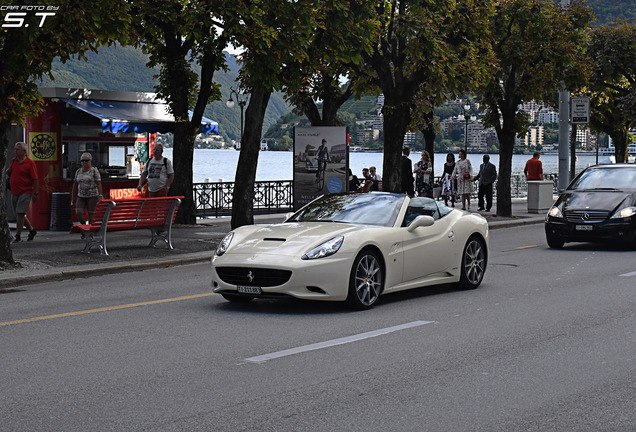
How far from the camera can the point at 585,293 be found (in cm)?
1235

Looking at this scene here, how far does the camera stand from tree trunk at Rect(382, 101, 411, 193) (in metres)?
25.2

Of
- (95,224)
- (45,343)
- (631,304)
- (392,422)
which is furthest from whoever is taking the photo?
(95,224)

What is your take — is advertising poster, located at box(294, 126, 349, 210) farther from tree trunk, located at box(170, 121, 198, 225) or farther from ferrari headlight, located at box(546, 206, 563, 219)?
ferrari headlight, located at box(546, 206, 563, 219)

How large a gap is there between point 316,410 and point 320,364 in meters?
1.45

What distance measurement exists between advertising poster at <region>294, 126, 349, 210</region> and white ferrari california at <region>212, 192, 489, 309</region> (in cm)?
1042

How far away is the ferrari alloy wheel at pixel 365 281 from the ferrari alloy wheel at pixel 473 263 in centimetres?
206

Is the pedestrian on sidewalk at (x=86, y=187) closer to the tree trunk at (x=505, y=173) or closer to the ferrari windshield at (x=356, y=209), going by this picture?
the ferrari windshield at (x=356, y=209)

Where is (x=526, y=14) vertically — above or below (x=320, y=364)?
above

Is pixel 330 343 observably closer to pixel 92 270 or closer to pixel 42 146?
pixel 92 270

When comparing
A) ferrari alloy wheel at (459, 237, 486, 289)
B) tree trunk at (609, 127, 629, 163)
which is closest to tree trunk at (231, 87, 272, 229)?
ferrari alloy wheel at (459, 237, 486, 289)

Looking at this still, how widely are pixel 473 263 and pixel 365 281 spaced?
2675 mm

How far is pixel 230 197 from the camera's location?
104 feet

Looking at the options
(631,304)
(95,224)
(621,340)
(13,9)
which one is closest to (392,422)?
(621,340)

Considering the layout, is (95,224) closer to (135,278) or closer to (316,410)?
(135,278)
